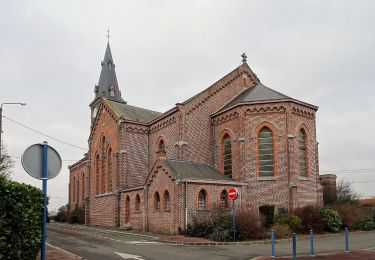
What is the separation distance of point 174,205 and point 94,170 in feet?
60.9

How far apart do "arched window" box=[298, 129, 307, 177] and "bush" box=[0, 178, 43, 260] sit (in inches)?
910

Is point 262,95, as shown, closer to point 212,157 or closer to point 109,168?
point 212,157

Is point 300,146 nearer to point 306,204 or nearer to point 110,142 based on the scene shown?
point 306,204

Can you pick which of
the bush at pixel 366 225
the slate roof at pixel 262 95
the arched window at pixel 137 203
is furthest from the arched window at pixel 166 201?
the bush at pixel 366 225

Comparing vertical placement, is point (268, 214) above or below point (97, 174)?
below

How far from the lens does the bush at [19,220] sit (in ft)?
30.5

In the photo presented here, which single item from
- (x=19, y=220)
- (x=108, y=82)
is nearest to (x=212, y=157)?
(x=19, y=220)

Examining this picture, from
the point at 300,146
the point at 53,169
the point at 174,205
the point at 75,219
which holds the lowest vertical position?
the point at 75,219

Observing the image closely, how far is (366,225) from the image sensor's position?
29.4 m

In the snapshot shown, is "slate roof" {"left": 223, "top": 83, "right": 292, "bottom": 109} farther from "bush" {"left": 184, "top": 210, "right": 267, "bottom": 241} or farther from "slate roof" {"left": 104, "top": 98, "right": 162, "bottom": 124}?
"bush" {"left": 184, "top": 210, "right": 267, "bottom": 241}

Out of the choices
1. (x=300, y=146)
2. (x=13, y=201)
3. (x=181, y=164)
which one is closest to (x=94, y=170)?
(x=181, y=164)

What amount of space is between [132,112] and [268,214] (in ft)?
62.6

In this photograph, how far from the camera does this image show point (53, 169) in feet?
26.6

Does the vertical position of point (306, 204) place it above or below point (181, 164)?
below
